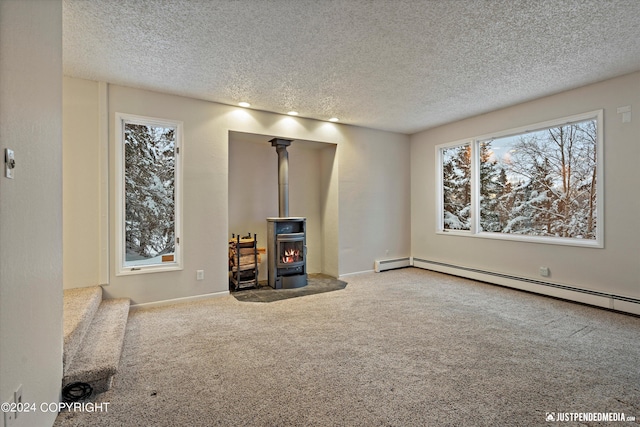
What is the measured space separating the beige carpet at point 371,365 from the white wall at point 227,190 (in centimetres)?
62

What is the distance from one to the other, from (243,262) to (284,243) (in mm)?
701

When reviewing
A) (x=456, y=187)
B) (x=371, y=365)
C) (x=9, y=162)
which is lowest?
(x=371, y=365)

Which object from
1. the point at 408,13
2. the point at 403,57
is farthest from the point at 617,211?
the point at 408,13

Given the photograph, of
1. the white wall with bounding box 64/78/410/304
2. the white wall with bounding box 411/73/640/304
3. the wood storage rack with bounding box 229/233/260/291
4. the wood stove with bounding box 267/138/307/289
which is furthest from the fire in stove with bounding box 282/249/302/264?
the white wall with bounding box 411/73/640/304

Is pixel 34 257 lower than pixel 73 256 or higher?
higher

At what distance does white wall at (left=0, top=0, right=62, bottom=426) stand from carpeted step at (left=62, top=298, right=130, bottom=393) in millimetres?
159

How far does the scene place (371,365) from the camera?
2.48 metres

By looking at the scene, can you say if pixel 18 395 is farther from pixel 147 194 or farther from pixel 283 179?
pixel 283 179

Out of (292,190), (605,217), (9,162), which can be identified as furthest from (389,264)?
(9,162)

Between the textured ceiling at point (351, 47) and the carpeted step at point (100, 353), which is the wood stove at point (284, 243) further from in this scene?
the carpeted step at point (100, 353)

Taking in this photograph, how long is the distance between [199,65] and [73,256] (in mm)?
2569

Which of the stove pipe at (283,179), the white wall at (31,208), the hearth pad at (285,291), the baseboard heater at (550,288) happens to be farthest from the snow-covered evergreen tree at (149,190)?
the baseboard heater at (550,288)

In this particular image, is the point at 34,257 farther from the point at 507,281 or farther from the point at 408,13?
the point at 507,281

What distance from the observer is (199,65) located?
10.9 feet
